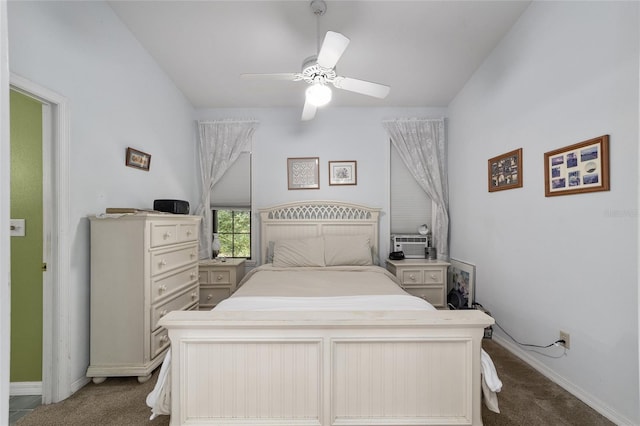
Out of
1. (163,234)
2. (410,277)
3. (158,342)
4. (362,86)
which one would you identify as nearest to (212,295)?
(158,342)

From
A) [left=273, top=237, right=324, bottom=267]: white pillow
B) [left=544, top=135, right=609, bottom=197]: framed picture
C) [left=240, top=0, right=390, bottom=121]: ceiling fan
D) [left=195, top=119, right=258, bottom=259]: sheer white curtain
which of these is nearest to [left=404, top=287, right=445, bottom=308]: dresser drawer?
[left=273, top=237, right=324, bottom=267]: white pillow

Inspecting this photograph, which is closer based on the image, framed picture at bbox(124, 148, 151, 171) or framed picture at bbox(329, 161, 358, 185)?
framed picture at bbox(124, 148, 151, 171)

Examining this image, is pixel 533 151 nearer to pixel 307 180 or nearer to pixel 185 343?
pixel 307 180

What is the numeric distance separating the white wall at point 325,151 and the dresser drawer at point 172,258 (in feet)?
4.48

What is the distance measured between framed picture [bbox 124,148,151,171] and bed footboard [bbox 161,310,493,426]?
180 cm

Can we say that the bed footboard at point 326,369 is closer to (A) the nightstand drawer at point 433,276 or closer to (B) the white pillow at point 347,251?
(B) the white pillow at point 347,251

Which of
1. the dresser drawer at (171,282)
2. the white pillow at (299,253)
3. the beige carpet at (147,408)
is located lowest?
the beige carpet at (147,408)

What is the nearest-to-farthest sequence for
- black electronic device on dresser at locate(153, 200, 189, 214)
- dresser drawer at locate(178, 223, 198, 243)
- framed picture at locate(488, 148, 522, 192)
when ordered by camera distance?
framed picture at locate(488, 148, 522, 192), dresser drawer at locate(178, 223, 198, 243), black electronic device on dresser at locate(153, 200, 189, 214)

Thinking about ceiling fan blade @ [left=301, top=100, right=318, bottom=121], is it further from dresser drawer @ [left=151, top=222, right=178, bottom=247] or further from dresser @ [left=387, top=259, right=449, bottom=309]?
dresser @ [left=387, top=259, right=449, bottom=309]

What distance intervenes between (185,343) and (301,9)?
2.49 metres

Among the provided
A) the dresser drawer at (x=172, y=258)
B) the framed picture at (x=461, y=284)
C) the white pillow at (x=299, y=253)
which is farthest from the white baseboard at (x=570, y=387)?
the dresser drawer at (x=172, y=258)

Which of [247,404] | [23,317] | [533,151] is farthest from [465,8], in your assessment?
[23,317]

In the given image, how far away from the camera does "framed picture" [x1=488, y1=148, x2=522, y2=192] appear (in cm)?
252

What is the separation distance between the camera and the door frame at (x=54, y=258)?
1913 millimetres
